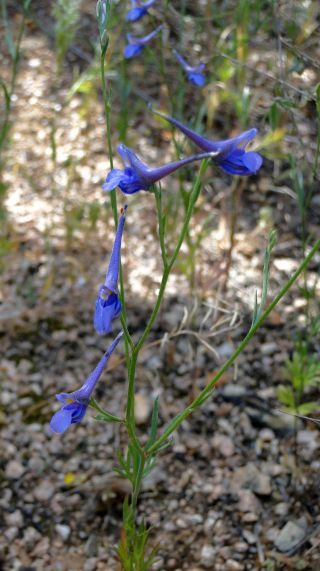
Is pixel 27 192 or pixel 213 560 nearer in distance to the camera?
Result: pixel 213 560

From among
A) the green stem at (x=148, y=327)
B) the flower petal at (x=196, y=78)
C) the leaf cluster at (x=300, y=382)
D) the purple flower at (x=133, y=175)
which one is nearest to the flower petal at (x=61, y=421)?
the green stem at (x=148, y=327)

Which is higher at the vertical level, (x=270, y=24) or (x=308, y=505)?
(x=270, y=24)

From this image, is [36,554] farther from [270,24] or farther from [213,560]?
[270,24]

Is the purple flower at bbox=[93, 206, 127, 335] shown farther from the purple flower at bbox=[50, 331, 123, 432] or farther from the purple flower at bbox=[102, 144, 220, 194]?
the purple flower at bbox=[50, 331, 123, 432]

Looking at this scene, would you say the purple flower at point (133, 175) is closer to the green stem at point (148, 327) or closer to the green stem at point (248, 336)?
the green stem at point (148, 327)

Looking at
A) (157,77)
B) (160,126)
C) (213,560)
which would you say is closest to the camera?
(213,560)

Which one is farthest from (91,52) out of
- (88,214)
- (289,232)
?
(289,232)

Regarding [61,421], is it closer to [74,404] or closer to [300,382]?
[74,404]
